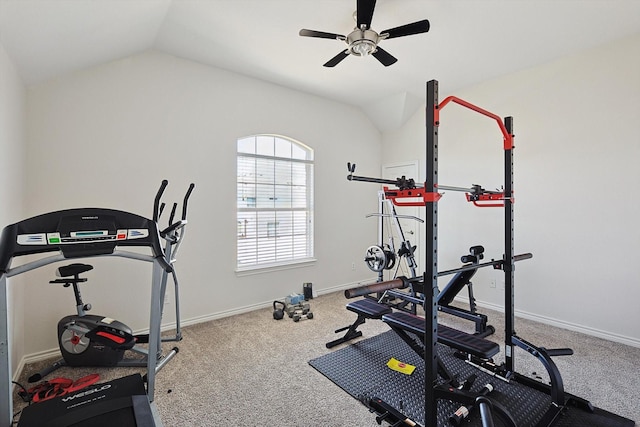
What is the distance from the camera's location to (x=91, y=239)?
1.62 m

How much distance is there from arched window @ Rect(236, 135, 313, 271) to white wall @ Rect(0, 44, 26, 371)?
79.0 inches

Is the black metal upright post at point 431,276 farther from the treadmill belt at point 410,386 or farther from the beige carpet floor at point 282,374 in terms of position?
the beige carpet floor at point 282,374

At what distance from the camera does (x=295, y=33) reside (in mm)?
2939

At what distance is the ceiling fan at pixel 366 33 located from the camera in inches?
88.3

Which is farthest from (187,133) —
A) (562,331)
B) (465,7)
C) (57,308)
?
(562,331)

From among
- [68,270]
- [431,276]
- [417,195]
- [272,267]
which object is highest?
[417,195]

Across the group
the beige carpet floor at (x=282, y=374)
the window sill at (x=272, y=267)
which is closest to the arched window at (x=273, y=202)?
the window sill at (x=272, y=267)

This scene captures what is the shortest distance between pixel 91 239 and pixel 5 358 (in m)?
0.69

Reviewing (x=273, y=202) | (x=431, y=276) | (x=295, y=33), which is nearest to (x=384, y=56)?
(x=295, y=33)

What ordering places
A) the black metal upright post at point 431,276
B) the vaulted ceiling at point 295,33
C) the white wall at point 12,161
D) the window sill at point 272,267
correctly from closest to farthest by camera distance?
1. the black metal upright post at point 431,276
2. the white wall at point 12,161
3. the vaulted ceiling at point 295,33
4. the window sill at point 272,267

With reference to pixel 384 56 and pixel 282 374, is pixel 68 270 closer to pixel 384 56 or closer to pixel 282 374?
pixel 282 374

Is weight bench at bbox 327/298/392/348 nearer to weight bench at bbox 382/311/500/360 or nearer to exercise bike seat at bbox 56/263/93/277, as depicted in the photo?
weight bench at bbox 382/311/500/360

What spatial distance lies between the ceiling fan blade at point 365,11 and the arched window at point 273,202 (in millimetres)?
2120

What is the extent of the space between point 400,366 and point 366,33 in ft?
8.99
